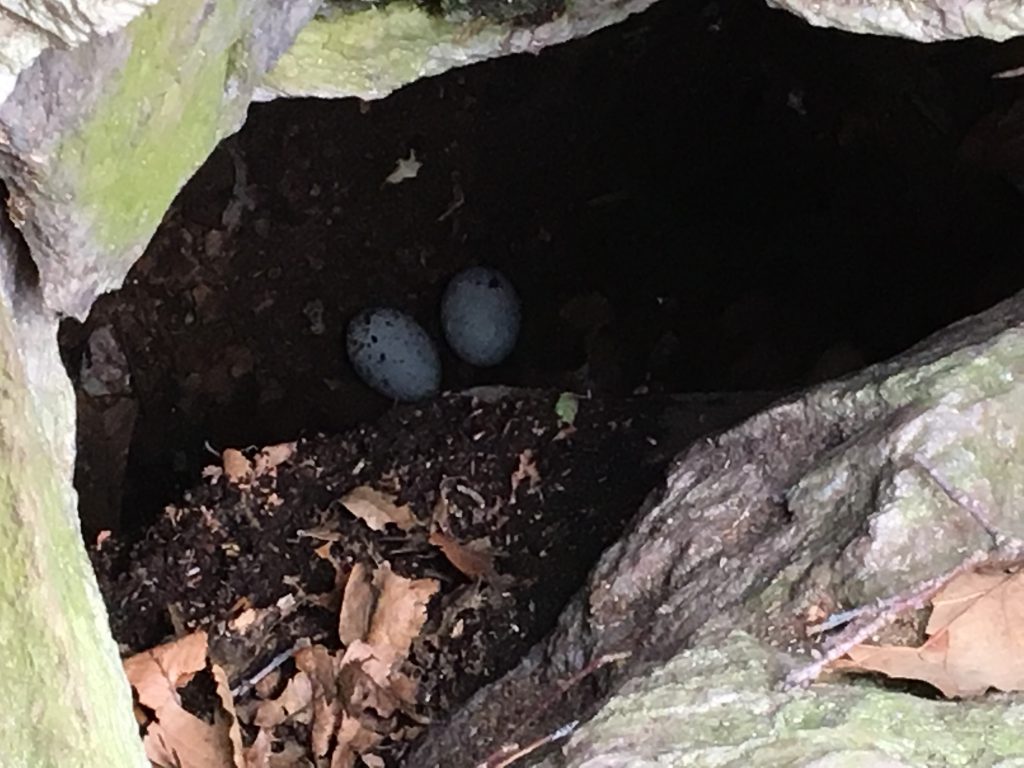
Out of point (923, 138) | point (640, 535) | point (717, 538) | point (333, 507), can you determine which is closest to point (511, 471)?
point (333, 507)

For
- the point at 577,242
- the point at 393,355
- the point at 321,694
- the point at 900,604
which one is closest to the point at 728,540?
the point at 900,604

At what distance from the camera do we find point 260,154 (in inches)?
94.0

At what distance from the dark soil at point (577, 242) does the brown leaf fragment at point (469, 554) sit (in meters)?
0.19

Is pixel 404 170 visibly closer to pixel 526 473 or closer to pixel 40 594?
pixel 526 473

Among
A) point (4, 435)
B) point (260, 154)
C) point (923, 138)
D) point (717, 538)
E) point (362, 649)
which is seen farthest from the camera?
point (260, 154)

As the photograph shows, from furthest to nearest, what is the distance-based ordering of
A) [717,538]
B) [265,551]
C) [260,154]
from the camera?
1. [260,154]
2. [265,551]
3. [717,538]

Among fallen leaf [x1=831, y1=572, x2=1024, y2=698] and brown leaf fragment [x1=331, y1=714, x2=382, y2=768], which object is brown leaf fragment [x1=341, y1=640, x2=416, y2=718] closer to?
brown leaf fragment [x1=331, y1=714, x2=382, y2=768]

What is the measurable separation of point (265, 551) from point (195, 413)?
1.92 feet

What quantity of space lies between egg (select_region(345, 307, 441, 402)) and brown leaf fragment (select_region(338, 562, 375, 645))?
672 millimetres

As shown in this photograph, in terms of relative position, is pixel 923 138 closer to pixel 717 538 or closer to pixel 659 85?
pixel 659 85

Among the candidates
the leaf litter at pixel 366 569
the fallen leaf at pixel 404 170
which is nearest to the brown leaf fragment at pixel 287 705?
the leaf litter at pixel 366 569

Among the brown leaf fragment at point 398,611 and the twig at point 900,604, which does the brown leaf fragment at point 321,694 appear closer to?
the brown leaf fragment at point 398,611

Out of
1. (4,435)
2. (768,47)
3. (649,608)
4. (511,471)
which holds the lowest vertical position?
(649,608)

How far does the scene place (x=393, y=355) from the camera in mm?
2311
